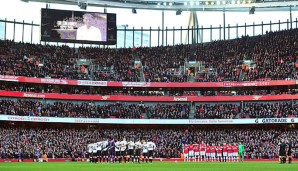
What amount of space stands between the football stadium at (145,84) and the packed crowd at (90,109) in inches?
5.3

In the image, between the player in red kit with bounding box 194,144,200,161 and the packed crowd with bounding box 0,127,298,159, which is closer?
the player in red kit with bounding box 194,144,200,161

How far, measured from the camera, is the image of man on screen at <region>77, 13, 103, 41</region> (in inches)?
2815

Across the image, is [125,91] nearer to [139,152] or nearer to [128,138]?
[128,138]

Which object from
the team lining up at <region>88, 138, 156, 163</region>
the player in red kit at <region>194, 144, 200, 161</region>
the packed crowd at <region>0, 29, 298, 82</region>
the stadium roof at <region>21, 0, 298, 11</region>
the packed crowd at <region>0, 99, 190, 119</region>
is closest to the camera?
the team lining up at <region>88, 138, 156, 163</region>

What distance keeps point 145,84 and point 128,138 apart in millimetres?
10233

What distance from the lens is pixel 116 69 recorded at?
73.4 meters

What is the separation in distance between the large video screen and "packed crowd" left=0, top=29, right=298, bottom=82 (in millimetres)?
3735

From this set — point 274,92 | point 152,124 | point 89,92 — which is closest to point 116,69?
point 89,92

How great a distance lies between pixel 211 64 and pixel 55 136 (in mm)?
24962

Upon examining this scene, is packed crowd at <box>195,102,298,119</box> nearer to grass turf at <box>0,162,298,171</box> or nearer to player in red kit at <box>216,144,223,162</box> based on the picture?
player in red kit at <box>216,144,223,162</box>

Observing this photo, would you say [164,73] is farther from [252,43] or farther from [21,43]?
[21,43]

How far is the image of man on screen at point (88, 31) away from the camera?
71500mm

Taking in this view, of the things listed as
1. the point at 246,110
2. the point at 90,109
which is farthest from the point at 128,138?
the point at 246,110

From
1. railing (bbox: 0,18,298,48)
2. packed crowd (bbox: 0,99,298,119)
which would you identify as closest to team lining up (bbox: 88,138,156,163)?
packed crowd (bbox: 0,99,298,119)
